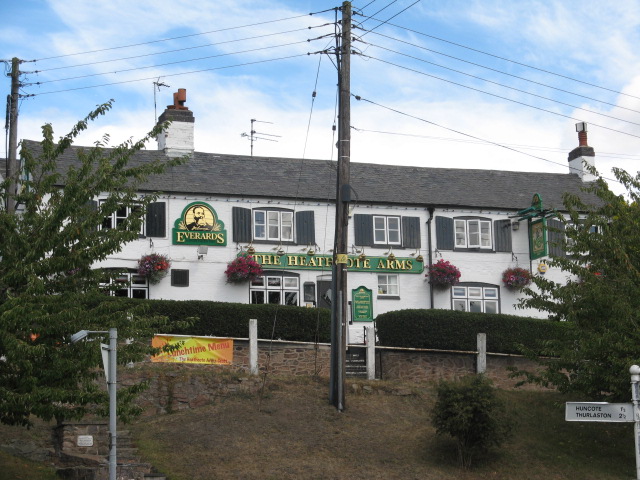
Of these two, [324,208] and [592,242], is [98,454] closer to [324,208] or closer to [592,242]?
[592,242]

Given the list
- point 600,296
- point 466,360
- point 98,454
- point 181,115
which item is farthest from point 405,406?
point 181,115

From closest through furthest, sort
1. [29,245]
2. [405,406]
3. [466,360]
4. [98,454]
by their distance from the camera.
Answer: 1. [29,245]
2. [98,454]
3. [405,406]
4. [466,360]

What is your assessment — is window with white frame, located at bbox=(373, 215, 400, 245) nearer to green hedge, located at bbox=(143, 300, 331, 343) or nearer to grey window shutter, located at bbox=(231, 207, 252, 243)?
grey window shutter, located at bbox=(231, 207, 252, 243)

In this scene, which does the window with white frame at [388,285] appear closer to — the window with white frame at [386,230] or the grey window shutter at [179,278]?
the window with white frame at [386,230]

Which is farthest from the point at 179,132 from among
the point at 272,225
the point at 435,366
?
the point at 435,366

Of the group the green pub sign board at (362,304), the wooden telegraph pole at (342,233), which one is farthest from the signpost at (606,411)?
the green pub sign board at (362,304)

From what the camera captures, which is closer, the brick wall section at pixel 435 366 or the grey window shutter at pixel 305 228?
the brick wall section at pixel 435 366

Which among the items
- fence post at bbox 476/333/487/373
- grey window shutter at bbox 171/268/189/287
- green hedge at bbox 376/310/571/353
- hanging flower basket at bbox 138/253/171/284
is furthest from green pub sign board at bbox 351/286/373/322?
hanging flower basket at bbox 138/253/171/284

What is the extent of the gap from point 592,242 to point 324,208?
11926 mm

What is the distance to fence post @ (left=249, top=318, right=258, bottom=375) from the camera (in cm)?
2438

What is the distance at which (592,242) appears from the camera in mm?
21203

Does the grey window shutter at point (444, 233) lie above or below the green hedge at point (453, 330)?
above

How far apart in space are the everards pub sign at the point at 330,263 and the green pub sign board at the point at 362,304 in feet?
2.36

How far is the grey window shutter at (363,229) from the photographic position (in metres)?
31.5
